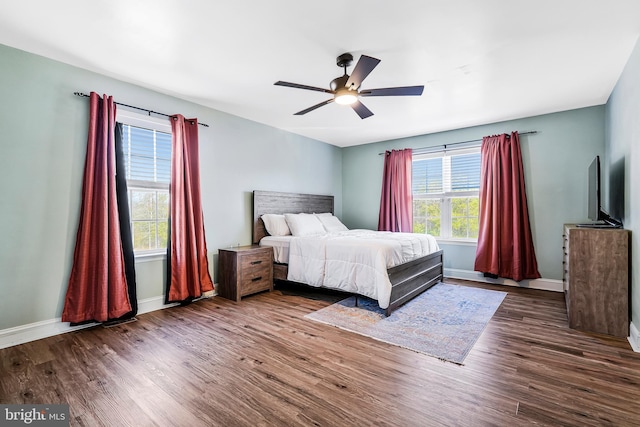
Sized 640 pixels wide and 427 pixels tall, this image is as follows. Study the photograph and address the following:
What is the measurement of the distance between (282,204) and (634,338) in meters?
4.21

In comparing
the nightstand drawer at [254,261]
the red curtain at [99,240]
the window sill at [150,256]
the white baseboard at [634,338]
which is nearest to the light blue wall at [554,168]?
the white baseboard at [634,338]

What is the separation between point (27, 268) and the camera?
257 cm

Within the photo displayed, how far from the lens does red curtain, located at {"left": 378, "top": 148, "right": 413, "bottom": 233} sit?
5.27 m

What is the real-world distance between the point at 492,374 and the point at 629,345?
1418 mm

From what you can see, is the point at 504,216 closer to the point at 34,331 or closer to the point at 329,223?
the point at 329,223

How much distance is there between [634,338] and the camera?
7.82 ft

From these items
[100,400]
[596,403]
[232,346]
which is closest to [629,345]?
[596,403]

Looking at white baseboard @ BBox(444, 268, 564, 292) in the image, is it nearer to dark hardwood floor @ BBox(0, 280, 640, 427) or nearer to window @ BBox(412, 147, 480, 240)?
window @ BBox(412, 147, 480, 240)

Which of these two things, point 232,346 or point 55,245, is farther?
point 55,245

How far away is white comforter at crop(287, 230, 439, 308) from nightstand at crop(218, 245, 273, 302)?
0.37m

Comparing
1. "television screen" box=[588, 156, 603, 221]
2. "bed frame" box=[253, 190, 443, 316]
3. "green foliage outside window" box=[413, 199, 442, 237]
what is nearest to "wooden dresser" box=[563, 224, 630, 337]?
"television screen" box=[588, 156, 603, 221]

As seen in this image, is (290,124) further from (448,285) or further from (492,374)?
(492,374)

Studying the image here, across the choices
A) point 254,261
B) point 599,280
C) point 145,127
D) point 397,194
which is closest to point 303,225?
point 254,261

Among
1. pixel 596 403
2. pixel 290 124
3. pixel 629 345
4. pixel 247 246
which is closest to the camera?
pixel 596 403
